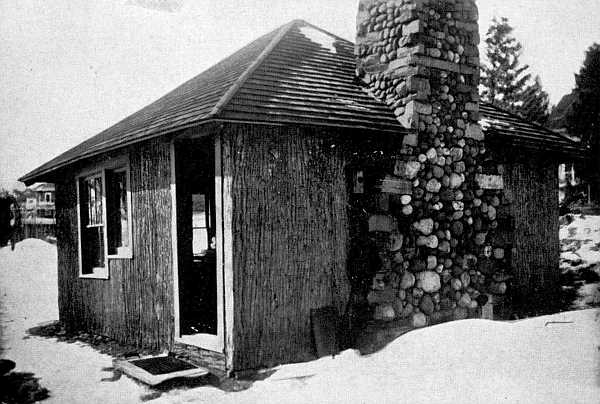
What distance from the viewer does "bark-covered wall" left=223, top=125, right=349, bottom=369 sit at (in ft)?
19.5

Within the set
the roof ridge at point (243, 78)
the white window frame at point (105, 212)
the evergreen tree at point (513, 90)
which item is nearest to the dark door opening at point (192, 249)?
the white window frame at point (105, 212)

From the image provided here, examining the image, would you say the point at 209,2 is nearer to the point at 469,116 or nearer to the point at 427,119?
the point at 427,119

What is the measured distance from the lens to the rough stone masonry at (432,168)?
267 inches

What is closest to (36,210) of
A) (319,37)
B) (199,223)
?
(319,37)

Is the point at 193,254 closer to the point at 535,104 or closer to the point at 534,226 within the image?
the point at 534,226

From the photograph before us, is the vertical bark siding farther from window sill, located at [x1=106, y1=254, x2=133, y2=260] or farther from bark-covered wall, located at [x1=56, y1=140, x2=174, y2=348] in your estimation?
window sill, located at [x1=106, y1=254, x2=133, y2=260]

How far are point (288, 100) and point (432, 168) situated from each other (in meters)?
2.24

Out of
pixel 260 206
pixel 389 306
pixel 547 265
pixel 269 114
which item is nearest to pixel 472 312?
pixel 389 306

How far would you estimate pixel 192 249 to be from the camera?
6.95 meters

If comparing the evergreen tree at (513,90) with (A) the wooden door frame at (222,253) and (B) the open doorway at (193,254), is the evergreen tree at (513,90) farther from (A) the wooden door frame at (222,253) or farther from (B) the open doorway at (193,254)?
(A) the wooden door frame at (222,253)

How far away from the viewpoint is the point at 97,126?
8.45 metres

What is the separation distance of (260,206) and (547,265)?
5964 mm

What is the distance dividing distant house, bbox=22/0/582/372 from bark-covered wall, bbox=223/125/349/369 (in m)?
0.02

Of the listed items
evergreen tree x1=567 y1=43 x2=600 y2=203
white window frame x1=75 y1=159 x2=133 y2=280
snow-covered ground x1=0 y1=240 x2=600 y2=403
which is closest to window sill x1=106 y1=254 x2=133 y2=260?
white window frame x1=75 y1=159 x2=133 y2=280
